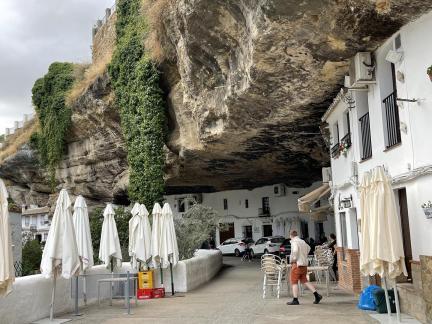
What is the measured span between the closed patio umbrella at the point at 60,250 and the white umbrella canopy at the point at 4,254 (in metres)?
2.79

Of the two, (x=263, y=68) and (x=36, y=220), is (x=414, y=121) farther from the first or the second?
(x=36, y=220)

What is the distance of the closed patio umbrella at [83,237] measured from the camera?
12094 mm

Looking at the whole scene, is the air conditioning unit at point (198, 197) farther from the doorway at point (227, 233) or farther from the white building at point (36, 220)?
the white building at point (36, 220)

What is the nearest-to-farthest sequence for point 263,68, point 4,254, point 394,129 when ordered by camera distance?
point 4,254 < point 394,129 < point 263,68

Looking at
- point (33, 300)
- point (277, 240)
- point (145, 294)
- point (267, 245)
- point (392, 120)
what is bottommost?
point (145, 294)

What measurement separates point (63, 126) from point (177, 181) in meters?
7.99

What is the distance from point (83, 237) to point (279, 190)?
2682 centimetres

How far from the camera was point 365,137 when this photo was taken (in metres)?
12.6

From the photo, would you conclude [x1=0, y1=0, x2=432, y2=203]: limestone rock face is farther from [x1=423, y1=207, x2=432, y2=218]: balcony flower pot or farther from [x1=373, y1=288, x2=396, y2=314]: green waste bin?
[x1=373, y1=288, x2=396, y2=314]: green waste bin

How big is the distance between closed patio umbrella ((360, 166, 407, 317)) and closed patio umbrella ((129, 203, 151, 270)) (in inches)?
296

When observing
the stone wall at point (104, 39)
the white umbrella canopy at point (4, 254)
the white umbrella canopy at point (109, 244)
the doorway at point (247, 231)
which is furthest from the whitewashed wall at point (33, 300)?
the doorway at point (247, 231)

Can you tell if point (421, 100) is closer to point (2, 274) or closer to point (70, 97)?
point (2, 274)

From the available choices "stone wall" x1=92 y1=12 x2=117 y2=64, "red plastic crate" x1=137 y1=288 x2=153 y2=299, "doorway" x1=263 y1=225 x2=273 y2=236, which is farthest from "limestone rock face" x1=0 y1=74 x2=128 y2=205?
"red plastic crate" x1=137 y1=288 x2=153 y2=299

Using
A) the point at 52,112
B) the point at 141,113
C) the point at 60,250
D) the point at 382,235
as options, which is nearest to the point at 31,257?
the point at 141,113
